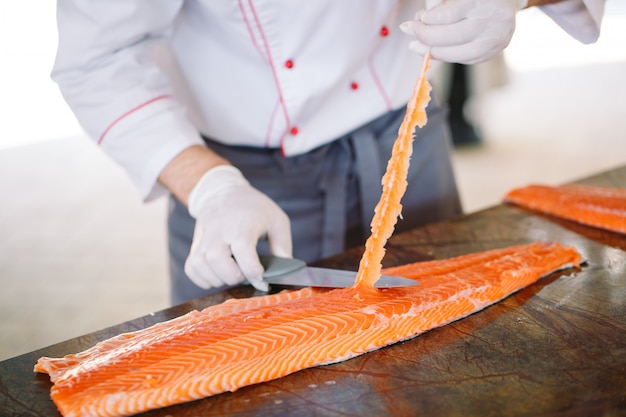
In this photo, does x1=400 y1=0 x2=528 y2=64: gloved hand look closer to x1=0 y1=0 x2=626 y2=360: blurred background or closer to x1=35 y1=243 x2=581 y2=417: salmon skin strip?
x1=35 y1=243 x2=581 y2=417: salmon skin strip

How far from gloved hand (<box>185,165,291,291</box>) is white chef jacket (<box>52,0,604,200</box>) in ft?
0.52

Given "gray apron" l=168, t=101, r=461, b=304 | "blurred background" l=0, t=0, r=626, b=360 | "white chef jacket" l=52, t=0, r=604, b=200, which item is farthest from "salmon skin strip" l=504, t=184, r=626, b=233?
"blurred background" l=0, t=0, r=626, b=360

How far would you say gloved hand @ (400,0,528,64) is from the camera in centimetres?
166

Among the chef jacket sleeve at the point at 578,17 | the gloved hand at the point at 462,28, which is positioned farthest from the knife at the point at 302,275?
the chef jacket sleeve at the point at 578,17

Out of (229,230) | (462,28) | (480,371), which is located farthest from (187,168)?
(480,371)

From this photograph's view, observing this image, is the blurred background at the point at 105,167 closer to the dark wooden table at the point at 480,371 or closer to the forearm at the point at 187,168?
the forearm at the point at 187,168

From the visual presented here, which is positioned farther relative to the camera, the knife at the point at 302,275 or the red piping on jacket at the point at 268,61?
the red piping on jacket at the point at 268,61

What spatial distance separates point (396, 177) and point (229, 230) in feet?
1.50

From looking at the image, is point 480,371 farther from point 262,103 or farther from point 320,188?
point 262,103

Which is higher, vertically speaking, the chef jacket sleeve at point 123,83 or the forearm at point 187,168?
the chef jacket sleeve at point 123,83

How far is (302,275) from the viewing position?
5.80 ft

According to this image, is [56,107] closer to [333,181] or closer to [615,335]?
[333,181]

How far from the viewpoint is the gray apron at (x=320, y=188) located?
216 cm

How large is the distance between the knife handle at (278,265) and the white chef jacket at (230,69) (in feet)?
1.35
